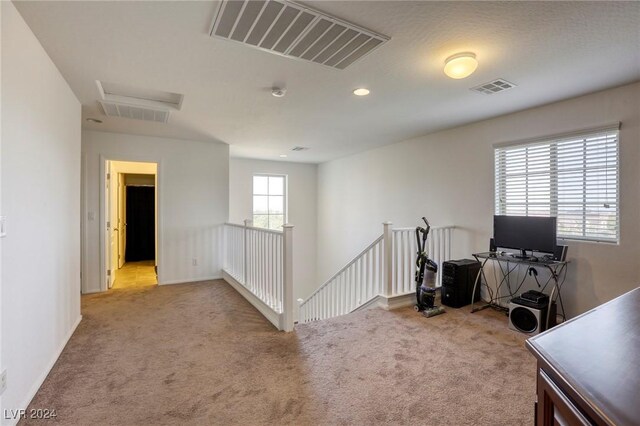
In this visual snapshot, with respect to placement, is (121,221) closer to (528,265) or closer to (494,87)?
(494,87)

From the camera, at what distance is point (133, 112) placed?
365cm

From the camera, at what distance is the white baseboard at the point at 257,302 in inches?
125

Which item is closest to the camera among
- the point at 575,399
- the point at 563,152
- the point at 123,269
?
the point at 575,399

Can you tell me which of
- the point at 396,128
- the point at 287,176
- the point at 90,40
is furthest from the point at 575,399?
the point at 287,176

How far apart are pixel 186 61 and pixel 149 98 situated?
1.39 m

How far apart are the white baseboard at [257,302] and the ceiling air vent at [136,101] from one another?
2.47 m

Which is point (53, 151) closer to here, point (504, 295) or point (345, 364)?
point (345, 364)

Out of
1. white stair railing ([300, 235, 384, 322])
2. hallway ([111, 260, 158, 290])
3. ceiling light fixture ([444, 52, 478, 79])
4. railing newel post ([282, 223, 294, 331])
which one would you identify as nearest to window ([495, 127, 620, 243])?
white stair railing ([300, 235, 384, 322])

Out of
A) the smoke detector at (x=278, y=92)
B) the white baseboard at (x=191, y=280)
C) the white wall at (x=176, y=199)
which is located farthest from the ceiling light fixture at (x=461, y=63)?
the white baseboard at (x=191, y=280)

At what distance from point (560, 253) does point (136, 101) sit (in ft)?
16.2

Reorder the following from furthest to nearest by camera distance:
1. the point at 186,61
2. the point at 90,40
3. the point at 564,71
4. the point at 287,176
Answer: the point at 287,176, the point at 564,71, the point at 186,61, the point at 90,40

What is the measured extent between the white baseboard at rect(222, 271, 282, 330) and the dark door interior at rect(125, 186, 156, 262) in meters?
3.69

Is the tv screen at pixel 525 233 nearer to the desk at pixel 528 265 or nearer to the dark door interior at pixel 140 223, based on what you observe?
the desk at pixel 528 265

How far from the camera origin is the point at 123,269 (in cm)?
641
